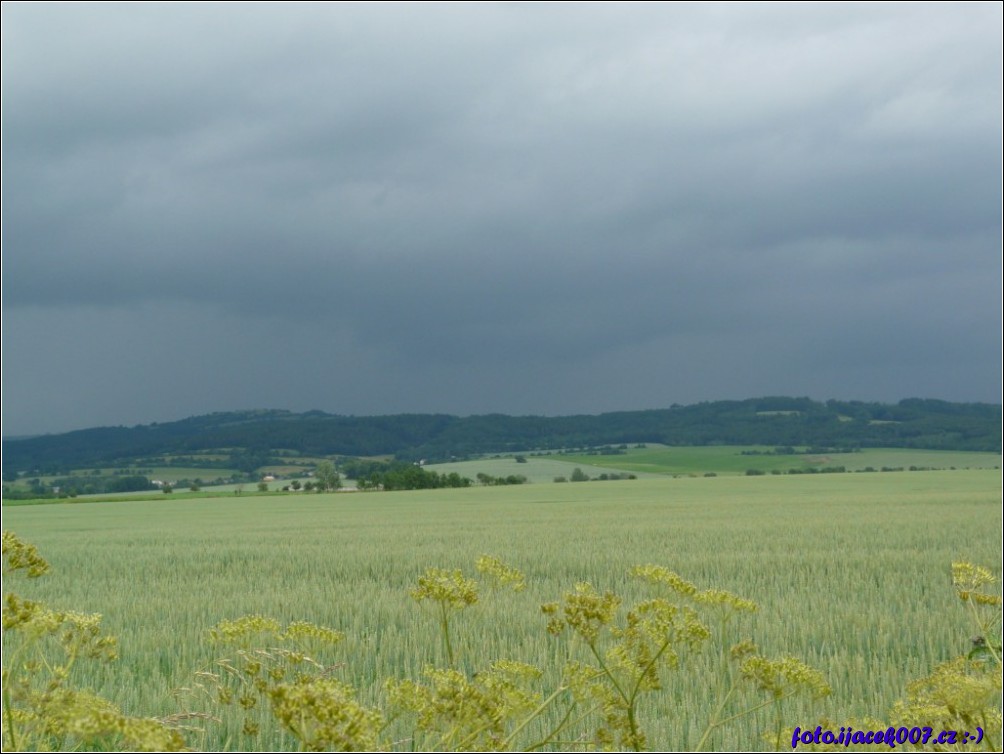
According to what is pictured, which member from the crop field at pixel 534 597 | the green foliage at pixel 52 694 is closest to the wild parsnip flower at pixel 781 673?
the crop field at pixel 534 597

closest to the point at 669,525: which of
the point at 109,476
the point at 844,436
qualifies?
the point at 109,476

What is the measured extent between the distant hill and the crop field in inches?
1946

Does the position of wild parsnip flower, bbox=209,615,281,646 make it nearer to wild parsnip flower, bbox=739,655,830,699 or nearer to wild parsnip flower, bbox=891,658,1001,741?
wild parsnip flower, bbox=739,655,830,699

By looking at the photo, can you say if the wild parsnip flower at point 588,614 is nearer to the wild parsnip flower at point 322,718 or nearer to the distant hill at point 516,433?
the wild parsnip flower at point 322,718

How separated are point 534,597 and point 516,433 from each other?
76.5 metres

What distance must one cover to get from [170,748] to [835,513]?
22119 millimetres

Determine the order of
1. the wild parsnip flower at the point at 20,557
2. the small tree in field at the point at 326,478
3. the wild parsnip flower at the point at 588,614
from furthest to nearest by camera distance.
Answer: the small tree in field at the point at 326,478, the wild parsnip flower at the point at 588,614, the wild parsnip flower at the point at 20,557

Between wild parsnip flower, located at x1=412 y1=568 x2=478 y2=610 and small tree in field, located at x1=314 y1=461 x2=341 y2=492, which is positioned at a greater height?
wild parsnip flower, located at x1=412 y1=568 x2=478 y2=610

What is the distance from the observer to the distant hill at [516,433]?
75750 millimetres

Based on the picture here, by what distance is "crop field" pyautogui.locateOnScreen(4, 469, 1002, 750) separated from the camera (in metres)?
4.36

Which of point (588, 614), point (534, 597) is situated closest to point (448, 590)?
point (588, 614)

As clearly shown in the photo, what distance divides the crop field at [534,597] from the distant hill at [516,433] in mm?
49438

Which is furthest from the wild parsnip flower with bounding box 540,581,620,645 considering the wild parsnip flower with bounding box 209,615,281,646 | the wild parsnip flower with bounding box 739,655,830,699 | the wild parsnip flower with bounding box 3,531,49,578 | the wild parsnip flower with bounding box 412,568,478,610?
the wild parsnip flower with bounding box 3,531,49,578

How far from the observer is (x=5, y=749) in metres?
2.21
